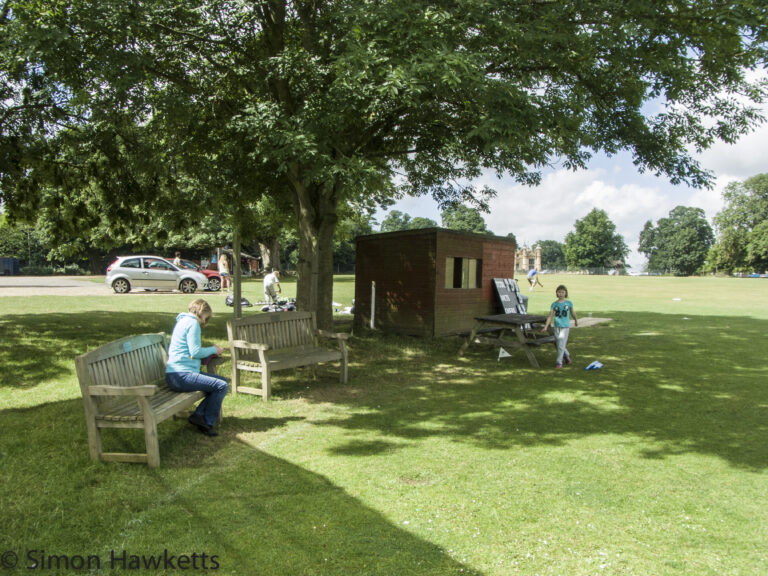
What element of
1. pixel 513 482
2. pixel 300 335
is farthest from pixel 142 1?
pixel 513 482

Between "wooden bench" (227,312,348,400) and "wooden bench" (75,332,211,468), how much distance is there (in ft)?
6.09

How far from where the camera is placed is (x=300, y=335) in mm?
8555

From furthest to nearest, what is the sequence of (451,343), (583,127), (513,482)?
(451,343) → (583,127) → (513,482)

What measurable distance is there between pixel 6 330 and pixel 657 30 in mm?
12959

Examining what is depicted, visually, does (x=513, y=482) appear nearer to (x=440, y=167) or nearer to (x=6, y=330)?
(x=440, y=167)

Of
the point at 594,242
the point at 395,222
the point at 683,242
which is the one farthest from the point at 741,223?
the point at 395,222

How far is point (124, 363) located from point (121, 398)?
0.34 m

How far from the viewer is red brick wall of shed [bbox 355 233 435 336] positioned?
1320 cm

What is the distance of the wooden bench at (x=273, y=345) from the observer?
23.9ft

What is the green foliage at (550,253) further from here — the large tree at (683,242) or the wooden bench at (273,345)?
the wooden bench at (273,345)

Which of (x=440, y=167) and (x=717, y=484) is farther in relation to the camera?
(x=440, y=167)

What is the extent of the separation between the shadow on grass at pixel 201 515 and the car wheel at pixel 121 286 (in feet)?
75.4

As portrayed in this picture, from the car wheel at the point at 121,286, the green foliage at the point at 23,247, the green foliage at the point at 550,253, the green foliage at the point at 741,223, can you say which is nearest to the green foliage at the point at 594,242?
the green foliage at the point at 741,223

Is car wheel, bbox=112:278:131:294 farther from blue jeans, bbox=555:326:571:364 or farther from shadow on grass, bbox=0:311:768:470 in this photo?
blue jeans, bbox=555:326:571:364
